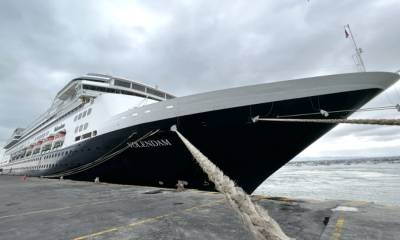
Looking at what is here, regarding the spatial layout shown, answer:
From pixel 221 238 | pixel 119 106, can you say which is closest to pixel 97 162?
pixel 119 106

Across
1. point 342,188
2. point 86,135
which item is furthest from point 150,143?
point 342,188

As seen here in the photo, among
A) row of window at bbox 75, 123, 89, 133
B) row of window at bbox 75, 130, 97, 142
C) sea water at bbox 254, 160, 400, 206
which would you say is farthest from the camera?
sea water at bbox 254, 160, 400, 206

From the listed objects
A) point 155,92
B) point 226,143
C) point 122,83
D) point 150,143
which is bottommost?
point 226,143

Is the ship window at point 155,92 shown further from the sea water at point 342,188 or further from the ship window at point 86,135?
the sea water at point 342,188

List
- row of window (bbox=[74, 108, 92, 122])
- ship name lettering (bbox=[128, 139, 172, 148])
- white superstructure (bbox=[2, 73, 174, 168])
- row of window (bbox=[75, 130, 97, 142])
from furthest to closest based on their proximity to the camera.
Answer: row of window (bbox=[74, 108, 92, 122]) < white superstructure (bbox=[2, 73, 174, 168]) < row of window (bbox=[75, 130, 97, 142]) < ship name lettering (bbox=[128, 139, 172, 148])

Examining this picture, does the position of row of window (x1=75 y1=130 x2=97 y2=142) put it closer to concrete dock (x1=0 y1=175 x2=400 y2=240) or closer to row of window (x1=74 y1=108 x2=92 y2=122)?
row of window (x1=74 y1=108 x2=92 y2=122)

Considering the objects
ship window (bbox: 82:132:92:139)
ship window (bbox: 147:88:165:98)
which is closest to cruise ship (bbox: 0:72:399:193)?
ship window (bbox: 82:132:92:139)

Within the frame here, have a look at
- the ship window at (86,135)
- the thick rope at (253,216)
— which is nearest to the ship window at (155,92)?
the ship window at (86,135)

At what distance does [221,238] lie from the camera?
3701 millimetres

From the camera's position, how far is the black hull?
814 cm

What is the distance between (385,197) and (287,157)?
1743 centimetres

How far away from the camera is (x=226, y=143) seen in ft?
30.0

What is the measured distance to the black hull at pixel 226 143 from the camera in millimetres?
8141

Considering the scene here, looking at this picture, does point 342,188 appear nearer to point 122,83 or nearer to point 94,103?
point 122,83
